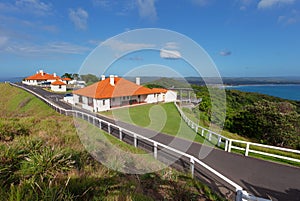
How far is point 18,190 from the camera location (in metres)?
2.41

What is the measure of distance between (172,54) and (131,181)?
555 centimetres

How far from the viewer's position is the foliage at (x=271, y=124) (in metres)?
12.3

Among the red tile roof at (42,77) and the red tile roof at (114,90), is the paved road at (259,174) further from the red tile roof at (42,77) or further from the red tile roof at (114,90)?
the red tile roof at (42,77)

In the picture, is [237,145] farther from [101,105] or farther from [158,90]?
[158,90]

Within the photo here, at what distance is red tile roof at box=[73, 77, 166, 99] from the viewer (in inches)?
794

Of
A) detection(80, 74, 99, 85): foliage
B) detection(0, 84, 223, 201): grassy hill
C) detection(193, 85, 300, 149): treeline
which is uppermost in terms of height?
detection(80, 74, 99, 85): foliage

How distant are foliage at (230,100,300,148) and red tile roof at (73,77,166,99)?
13.3m

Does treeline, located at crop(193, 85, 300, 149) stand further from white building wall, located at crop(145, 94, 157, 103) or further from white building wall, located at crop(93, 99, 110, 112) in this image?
white building wall, located at crop(93, 99, 110, 112)

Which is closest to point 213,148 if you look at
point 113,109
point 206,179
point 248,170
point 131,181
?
point 248,170

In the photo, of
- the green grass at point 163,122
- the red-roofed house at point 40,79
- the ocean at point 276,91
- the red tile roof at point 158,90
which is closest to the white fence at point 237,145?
the green grass at point 163,122

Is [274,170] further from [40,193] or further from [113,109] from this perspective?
[113,109]

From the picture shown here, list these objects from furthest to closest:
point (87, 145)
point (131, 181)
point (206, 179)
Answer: point (87, 145) < point (206, 179) < point (131, 181)

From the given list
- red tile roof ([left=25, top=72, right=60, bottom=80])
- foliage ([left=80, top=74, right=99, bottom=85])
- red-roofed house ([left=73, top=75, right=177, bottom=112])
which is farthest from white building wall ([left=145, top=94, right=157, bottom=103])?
red tile roof ([left=25, top=72, right=60, bottom=80])

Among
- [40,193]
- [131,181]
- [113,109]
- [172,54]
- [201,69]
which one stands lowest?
[113,109]
